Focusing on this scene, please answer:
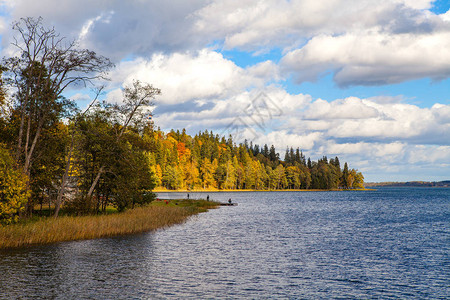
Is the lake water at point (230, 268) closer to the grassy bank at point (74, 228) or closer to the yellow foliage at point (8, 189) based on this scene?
the grassy bank at point (74, 228)

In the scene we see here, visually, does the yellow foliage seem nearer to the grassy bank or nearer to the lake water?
the grassy bank

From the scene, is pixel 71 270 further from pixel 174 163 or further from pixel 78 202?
pixel 174 163

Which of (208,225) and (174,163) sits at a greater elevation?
(174,163)

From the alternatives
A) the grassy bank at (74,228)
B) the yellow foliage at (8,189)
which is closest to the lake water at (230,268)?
the grassy bank at (74,228)

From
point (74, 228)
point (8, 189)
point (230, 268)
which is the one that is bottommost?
point (230, 268)

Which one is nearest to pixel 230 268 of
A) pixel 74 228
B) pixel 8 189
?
pixel 74 228

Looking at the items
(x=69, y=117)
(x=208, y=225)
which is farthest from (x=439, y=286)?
(x=69, y=117)

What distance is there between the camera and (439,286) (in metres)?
23.9

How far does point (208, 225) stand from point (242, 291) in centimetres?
3394

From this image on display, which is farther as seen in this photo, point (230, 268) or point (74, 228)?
point (74, 228)

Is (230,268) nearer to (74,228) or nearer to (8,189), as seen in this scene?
(74,228)

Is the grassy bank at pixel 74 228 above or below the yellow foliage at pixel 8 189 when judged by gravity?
below

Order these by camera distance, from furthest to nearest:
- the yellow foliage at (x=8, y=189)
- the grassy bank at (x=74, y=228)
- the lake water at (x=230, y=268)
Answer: the yellow foliage at (x=8, y=189) → the grassy bank at (x=74, y=228) → the lake water at (x=230, y=268)

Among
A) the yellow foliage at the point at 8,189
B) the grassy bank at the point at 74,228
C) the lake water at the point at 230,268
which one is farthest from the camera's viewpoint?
the yellow foliage at the point at 8,189
